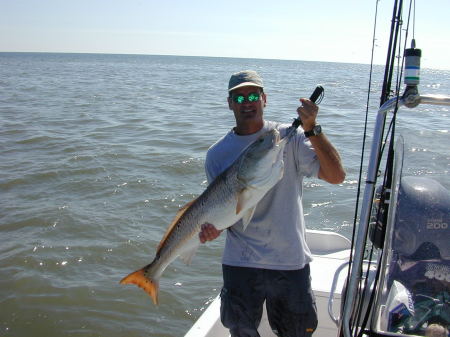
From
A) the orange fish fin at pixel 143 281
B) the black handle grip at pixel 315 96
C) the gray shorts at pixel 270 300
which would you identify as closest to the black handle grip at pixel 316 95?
the black handle grip at pixel 315 96

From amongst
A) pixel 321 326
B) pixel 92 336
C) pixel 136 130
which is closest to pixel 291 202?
pixel 321 326

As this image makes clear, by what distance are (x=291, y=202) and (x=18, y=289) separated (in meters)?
4.57

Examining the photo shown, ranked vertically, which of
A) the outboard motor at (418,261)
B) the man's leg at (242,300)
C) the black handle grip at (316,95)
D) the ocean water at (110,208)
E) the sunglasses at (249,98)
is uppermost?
the black handle grip at (316,95)

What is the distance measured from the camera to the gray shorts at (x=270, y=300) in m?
3.18

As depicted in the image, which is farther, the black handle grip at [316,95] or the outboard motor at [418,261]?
the black handle grip at [316,95]

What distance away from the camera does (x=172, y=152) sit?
40.6 feet

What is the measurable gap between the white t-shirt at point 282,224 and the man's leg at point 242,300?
8 centimetres

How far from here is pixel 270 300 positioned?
3.28 metres

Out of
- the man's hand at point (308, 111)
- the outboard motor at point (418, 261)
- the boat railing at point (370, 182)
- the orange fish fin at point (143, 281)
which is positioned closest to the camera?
the boat railing at point (370, 182)

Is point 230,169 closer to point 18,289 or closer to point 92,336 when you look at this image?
point 92,336

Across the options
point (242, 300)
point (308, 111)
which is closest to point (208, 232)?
point (242, 300)

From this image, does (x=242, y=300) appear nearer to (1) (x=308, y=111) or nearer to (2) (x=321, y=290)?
(2) (x=321, y=290)

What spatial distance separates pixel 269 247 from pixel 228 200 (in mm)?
461

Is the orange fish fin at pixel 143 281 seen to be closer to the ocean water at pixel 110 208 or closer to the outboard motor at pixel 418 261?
the outboard motor at pixel 418 261
